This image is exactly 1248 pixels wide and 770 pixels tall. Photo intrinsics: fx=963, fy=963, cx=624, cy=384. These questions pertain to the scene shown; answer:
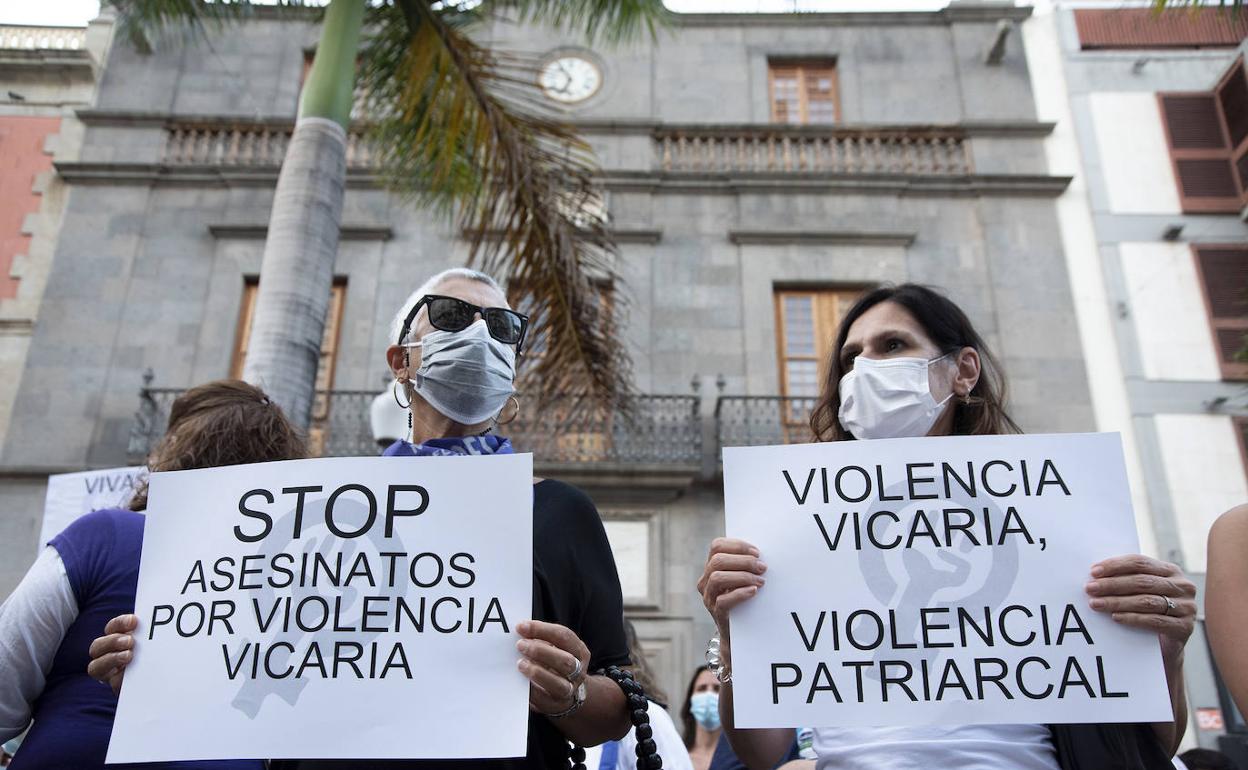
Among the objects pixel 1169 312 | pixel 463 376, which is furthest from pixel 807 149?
pixel 463 376

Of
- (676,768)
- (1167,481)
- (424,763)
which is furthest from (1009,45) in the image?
(424,763)

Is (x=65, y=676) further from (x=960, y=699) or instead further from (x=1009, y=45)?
(x=1009, y=45)

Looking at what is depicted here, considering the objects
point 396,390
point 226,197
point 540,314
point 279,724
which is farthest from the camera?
point 226,197

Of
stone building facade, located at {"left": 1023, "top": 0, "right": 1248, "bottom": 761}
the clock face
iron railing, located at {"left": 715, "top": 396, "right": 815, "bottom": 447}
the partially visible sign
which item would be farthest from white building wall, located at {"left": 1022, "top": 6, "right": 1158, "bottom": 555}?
the clock face

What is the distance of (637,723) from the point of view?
2072 millimetres

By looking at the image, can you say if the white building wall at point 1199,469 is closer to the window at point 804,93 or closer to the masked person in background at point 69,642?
the window at point 804,93

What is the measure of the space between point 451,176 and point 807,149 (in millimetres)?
8526

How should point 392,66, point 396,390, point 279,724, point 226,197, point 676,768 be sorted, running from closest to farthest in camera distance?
point 279,724 < point 396,390 < point 676,768 < point 392,66 < point 226,197

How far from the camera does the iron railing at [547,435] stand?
38.4 ft

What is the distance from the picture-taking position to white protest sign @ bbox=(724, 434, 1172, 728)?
6.33ft

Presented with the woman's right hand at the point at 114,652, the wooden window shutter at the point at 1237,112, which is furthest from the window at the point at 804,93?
the woman's right hand at the point at 114,652

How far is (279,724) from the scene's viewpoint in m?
1.92

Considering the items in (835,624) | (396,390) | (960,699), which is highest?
(396,390)

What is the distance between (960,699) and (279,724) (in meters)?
1.36
